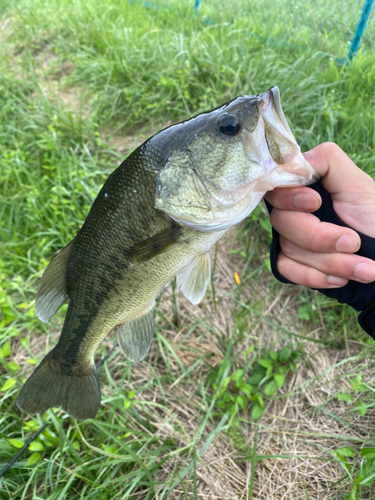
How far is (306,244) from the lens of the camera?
1.34m

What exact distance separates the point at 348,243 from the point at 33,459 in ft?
6.32

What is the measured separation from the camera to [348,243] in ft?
3.98

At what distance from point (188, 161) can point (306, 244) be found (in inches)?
24.0

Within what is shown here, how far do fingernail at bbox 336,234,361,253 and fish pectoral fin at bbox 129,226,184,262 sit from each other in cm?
61

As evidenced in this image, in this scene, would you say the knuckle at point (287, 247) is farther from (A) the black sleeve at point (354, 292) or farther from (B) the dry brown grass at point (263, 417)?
(B) the dry brown grass at point (263, 417)

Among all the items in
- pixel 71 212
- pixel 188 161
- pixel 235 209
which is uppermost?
pixel 188 161

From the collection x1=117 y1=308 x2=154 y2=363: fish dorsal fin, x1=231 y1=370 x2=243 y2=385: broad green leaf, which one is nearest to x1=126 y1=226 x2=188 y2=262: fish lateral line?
x1=117 y1=308 x2=154 y2=363: fish dorsal fin

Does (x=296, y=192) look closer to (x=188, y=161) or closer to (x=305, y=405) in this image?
(x=188, y=161)

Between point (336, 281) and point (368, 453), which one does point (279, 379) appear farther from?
point (336, 281)

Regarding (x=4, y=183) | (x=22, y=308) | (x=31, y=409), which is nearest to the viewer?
(x=31, y=409)

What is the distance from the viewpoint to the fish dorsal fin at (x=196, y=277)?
1317 millimetres

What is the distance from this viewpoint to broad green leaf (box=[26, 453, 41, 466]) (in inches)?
66.8

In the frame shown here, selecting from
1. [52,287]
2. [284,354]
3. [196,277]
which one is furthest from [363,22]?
[52,287]

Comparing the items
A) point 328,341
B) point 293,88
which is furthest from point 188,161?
point 293,88
